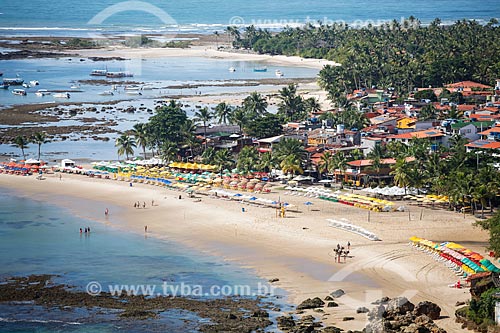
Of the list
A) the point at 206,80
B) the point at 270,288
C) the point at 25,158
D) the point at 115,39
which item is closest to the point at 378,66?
the point at 206,80

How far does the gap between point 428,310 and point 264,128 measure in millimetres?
40999

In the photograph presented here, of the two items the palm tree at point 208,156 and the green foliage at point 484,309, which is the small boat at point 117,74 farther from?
the green foliage at point 484,309

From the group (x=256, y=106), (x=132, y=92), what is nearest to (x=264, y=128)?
(x=256, y=106)

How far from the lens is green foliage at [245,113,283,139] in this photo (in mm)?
73062

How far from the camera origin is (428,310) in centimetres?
3338

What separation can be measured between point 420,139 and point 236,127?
18982 mm

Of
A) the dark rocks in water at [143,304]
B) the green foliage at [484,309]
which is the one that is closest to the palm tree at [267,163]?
the dark rocks in water at [143,304]

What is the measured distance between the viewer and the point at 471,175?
50531mm

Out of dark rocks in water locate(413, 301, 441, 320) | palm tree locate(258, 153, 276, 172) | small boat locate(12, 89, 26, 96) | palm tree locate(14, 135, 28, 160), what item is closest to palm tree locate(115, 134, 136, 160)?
palm tree locate(14, 135, 28, 160)

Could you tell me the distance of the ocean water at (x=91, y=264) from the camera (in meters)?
34.8

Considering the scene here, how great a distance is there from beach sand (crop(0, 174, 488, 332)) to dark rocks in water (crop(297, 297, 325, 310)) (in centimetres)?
70

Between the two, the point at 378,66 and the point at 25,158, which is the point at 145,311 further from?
the point at 378,66

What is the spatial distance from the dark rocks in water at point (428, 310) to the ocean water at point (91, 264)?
8163 mm

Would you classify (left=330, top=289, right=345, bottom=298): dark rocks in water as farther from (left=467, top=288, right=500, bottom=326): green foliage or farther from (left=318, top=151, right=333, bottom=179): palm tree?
(left=318, top=151, right=333, bottom=179): palm tree
